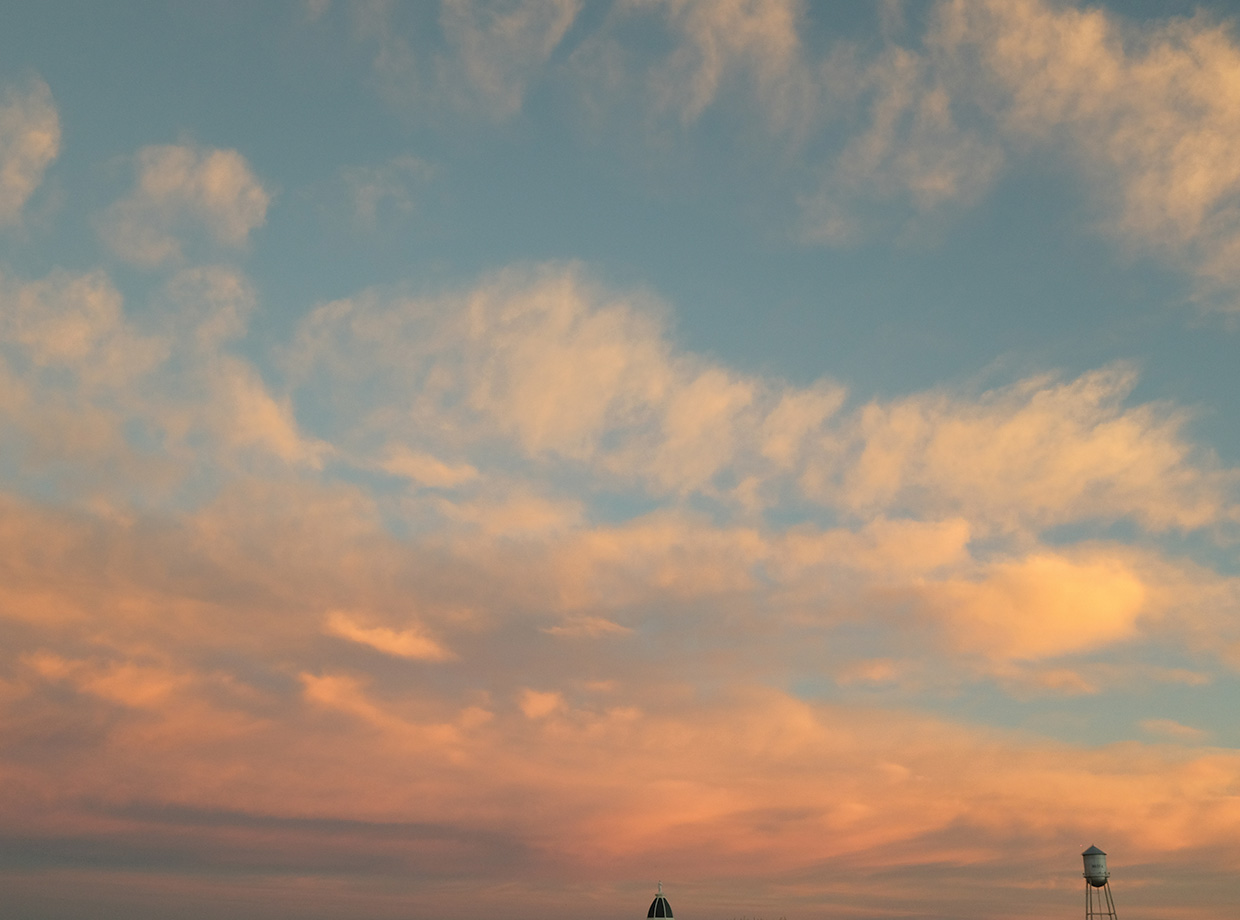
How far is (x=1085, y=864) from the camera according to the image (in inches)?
6629

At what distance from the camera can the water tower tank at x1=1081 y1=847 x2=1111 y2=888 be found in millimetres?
166000

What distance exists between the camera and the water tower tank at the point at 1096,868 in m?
166

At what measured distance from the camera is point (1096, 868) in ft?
547
